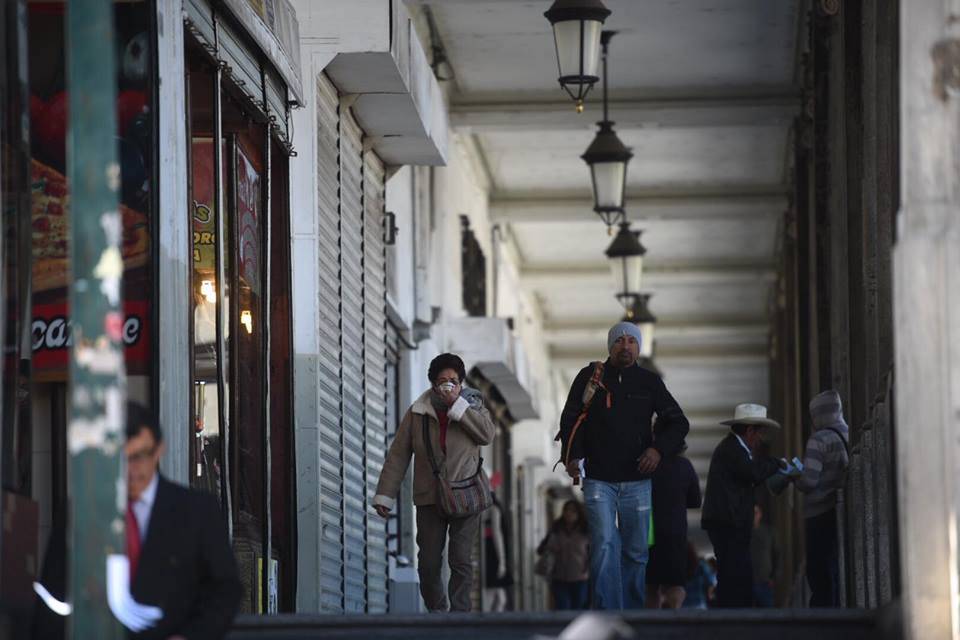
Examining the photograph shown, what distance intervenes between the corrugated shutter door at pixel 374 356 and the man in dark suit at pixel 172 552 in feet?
27.6

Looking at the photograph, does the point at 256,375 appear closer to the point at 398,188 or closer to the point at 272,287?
the point at 272,287

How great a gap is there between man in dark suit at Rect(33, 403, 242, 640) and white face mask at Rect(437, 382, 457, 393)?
200 inches

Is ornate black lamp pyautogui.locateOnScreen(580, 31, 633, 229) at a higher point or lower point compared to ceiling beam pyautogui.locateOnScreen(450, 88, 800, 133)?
lower

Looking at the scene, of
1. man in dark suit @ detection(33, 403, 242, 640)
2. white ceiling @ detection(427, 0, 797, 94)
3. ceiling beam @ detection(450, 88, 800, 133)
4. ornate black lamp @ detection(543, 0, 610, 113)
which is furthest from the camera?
ceiling beam @ detection(450, 88, 800, 133)

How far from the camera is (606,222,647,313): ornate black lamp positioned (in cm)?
2070

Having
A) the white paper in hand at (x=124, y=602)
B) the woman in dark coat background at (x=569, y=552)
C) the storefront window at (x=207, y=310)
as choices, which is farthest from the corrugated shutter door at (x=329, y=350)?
the woman in dark coat background at (x=569, y=552)

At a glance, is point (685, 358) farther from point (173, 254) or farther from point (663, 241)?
point (173, 254)

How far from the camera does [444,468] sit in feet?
36.9

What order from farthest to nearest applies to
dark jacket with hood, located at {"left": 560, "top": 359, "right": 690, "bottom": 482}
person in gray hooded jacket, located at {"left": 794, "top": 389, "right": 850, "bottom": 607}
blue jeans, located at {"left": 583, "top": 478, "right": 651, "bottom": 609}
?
person in gray hooded jacket, located at {"left": 794, "top": 389, "right": 850, "bottom": 607} → dark jacket with hood, located at {"left": 560, "top": 359, "right": 690, "bottom": 482} → blue jeans, located at {"left": 583, "top": 478, "right": 651, "bottom": 609}

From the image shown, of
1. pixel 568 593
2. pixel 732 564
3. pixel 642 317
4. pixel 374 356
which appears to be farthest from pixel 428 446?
pixel 642 317

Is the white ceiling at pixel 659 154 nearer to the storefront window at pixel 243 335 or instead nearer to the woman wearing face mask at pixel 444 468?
the storefront window at pixel 243 335

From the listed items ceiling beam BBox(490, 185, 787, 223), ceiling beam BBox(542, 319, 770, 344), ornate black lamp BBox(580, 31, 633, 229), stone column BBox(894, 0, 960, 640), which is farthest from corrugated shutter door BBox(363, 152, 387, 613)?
ceiling beam BBox(542, 319, 770, 344)

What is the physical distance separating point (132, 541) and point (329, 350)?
7069mm

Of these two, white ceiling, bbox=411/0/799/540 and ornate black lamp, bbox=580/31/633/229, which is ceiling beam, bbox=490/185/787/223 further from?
ornate black lamp, bbox=580/31/633/229
